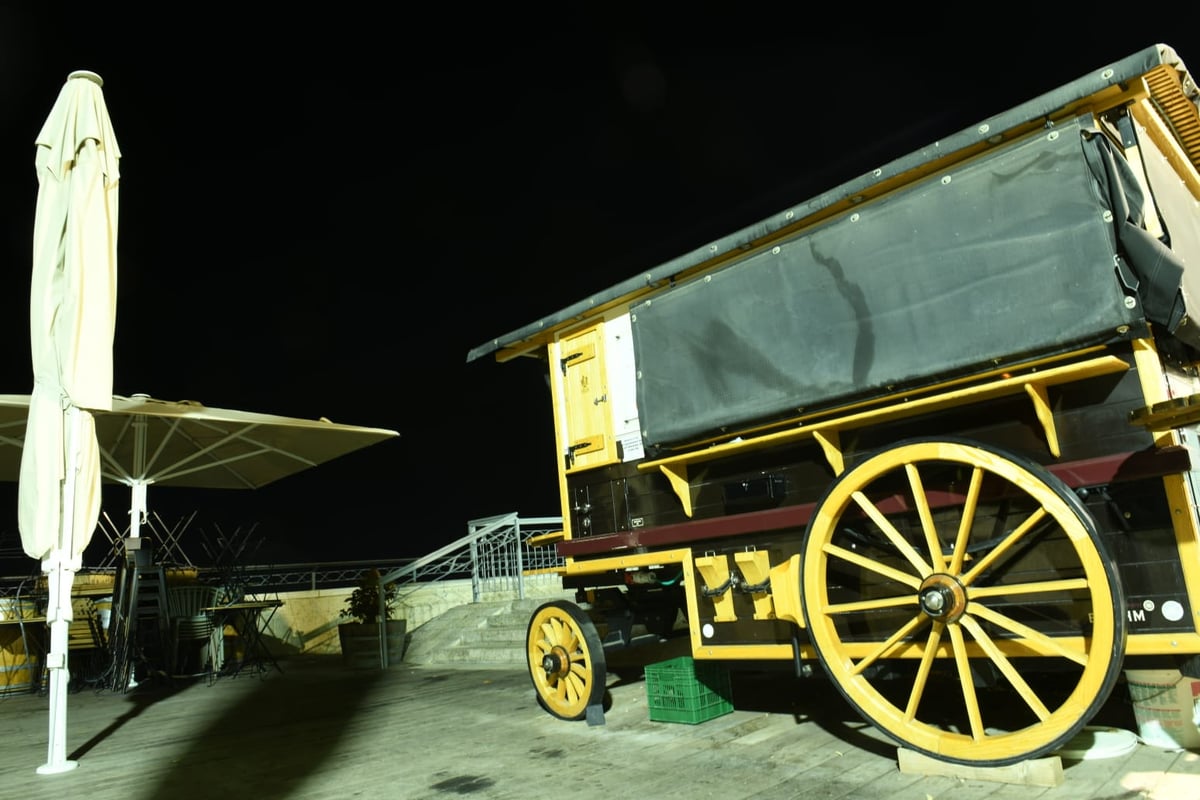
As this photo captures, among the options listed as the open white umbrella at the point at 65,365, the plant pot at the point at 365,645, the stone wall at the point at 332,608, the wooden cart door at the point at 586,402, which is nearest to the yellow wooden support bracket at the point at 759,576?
the wooden cart door at the point at 586,402

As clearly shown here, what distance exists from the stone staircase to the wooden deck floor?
5.84ft

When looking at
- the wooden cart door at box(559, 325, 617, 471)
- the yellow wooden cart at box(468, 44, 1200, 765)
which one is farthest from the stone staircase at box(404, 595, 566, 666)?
the yellow wooden cart at box(468, 44, 1200, 765)

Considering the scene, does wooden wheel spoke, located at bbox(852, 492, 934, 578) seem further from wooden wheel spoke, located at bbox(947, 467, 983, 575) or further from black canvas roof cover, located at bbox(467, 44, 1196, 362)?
black canvas roof cover, located at bbox(467, 44, 1196, 362)

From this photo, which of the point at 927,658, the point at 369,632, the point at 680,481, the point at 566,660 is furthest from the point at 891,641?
the point at 369,632

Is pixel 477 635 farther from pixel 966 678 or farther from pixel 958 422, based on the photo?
pixel 958 422

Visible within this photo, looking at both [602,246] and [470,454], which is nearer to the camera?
[602,246]

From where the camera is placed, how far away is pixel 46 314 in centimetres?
429

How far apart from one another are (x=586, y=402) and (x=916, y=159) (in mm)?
2522

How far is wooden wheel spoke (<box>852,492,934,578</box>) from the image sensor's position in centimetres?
315

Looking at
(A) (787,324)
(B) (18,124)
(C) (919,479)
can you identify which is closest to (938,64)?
(A) (787,324)

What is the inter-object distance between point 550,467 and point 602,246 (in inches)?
252

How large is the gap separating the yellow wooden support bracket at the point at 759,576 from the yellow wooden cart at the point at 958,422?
2 cm

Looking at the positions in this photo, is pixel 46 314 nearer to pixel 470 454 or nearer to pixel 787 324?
pixel 787 324

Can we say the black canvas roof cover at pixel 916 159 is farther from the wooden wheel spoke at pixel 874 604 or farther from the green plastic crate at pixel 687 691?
the green plastic crate at pixel 687 691
